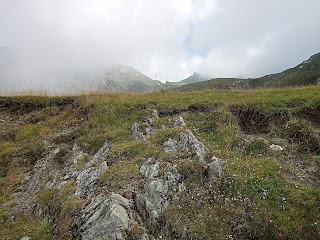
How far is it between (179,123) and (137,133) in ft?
7.17

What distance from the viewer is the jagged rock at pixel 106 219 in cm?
892

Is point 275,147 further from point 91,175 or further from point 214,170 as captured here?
point 91,175

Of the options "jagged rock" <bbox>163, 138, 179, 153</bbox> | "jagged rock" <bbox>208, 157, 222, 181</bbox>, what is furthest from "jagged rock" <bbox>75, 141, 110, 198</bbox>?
"jagged rock" <bbox>208, 157, 222, 181</bbox>

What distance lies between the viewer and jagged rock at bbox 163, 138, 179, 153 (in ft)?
41.5

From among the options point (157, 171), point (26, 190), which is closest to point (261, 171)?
point (157, 171)

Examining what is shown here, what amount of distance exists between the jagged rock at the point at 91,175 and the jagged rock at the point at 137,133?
1.53 m

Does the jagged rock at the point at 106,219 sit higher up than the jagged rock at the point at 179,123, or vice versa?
the jagged rock at the point at 179,123

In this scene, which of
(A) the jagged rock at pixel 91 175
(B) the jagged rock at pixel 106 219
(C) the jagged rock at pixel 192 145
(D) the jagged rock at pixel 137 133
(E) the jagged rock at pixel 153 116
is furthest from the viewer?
(E) the jagged rock at pixel 153 116

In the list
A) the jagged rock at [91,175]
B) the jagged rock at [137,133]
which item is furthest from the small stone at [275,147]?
the jagged rock at [91,175]

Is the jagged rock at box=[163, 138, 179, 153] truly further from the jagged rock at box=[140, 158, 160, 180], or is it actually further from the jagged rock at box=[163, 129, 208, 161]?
the jagged rock at box=[140, 158, 160, 180]

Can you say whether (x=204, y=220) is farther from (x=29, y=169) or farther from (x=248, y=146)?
(x=29, y=169)

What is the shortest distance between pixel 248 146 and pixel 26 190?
34.3 ft

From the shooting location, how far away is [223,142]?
13.8 meters

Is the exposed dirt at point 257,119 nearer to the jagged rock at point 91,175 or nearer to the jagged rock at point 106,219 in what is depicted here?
the jagged rock at point 91,175
